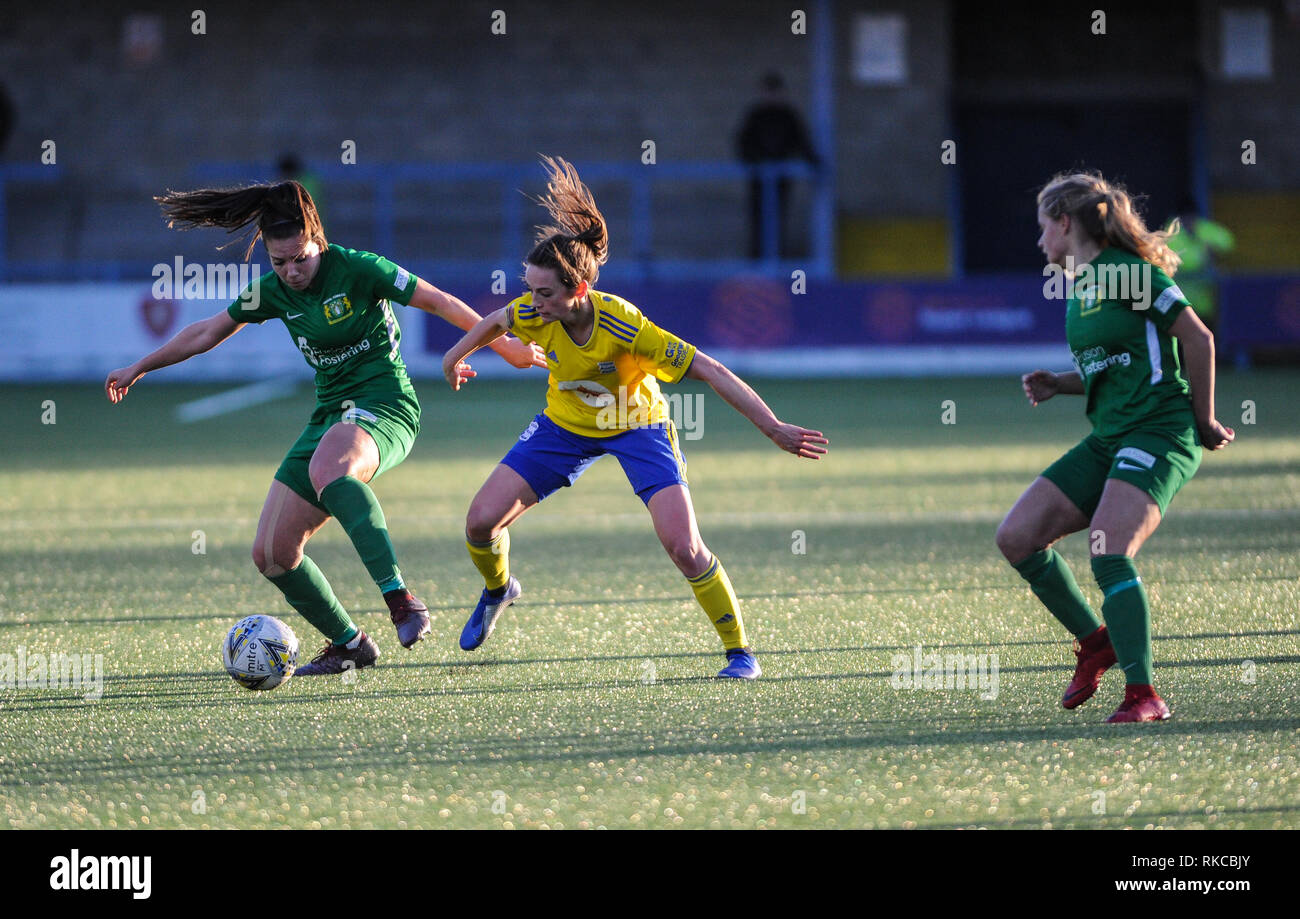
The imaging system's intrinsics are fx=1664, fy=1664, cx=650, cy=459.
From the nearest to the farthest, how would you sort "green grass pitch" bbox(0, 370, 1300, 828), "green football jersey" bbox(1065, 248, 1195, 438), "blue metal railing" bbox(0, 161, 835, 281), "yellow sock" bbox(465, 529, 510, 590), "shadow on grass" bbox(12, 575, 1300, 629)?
"green grass pitch" bbox(0, 370, 1300, 828)
"green football jersey" bbox(1065, 248, 1195, 438)
"yellow sock" bbox(465, 529, 510, 590)
"shadow on grass" bbox(12, 575, 1300, 629)
"blue metal railing" bbox(0, 161, 835, 281)

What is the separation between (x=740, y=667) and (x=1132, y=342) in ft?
5.41

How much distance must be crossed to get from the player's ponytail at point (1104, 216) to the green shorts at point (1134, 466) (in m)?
0.52

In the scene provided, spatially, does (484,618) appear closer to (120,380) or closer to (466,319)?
(466,319)

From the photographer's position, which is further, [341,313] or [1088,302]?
[341,313]

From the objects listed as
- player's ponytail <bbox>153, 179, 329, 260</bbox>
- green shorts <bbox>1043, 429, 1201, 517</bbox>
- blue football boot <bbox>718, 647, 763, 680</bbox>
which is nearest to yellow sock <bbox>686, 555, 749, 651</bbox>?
blue football boot <bbox>718, 647, 763, 680</bbox>

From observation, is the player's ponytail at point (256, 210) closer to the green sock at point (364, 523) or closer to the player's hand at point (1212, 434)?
the green sock at point (364, 523)

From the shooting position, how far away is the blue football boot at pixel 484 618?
5.96 meters

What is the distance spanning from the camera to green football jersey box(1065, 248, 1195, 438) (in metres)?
4.80

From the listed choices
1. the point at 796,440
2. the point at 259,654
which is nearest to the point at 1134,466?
the point at 796,440

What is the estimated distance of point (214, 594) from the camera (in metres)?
7.23

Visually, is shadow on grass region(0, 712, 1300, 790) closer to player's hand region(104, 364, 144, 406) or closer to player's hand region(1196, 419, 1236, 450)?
player's hand region(1196, 419, 1236, 450)

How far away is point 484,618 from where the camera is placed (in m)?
6.04

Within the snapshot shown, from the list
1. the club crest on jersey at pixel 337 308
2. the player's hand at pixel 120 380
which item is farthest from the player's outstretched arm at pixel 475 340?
the player's hand at pixel 120 380

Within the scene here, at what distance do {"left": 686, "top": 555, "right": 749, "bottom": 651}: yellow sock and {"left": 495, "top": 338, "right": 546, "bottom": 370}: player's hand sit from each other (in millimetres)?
911
